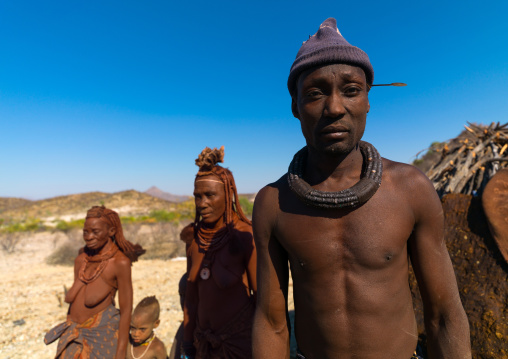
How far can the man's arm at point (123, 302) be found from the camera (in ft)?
9.06

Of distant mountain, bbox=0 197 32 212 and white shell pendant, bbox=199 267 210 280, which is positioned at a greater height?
distant mountain, bbox=0 197 32 212

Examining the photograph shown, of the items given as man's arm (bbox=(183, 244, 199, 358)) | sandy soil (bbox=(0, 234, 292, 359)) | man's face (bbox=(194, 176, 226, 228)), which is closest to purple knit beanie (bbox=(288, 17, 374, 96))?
man's face (bbox=(194, 176, 226, 228))

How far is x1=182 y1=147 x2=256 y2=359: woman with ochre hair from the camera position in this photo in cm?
233

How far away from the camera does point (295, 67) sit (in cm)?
130

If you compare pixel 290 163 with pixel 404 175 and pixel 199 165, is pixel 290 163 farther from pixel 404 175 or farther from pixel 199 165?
pixel 199 165

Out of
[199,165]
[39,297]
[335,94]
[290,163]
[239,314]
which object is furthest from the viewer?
[39,297]

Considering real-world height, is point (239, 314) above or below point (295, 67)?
below

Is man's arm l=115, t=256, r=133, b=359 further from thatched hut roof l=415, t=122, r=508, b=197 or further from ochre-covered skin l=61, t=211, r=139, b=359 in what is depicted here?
thatched hut roof l=415, t=122, r=508, b=197

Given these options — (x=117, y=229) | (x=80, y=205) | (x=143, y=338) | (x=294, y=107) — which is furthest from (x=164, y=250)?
(x=80, y=205)

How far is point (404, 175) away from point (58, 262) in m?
13.8

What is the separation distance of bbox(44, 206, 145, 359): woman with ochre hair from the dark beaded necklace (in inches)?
94.4

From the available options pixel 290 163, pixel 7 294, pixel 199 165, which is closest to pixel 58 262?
pixel 7 294

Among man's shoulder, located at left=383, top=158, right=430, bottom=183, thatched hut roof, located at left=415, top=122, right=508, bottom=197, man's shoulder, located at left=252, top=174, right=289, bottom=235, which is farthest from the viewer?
thatched hut roof, located at left=415, top=122, right=508, bottom=197

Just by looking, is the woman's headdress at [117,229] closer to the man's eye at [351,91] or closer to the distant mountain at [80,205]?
the man's eye at [351,91]
